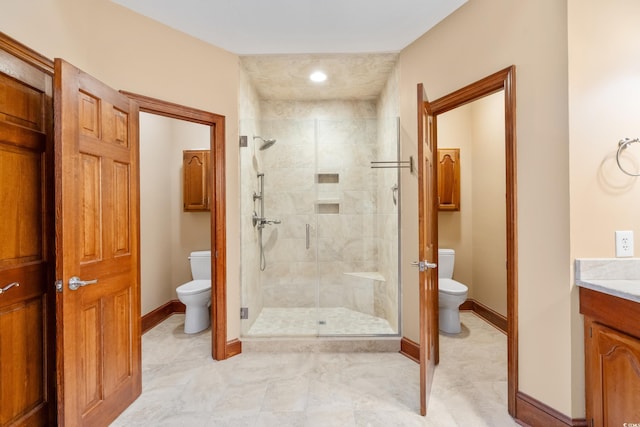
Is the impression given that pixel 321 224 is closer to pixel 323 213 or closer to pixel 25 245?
pixel 323 213

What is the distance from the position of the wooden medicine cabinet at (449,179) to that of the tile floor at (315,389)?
152 centimetres

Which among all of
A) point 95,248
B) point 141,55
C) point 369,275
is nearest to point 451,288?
point 369,275

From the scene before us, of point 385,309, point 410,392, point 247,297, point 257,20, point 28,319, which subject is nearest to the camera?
point 28,319

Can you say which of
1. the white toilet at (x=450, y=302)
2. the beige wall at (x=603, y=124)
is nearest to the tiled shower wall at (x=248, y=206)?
the white toilet at (x=450, y=302)

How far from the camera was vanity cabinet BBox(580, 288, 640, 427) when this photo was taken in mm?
1245

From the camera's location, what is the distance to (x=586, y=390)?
58.2 inches

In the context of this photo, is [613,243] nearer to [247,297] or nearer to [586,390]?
[586,390]

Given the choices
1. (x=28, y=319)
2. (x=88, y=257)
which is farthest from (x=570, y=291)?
(x=28, y=319)

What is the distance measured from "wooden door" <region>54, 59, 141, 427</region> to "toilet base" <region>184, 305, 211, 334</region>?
1.01m

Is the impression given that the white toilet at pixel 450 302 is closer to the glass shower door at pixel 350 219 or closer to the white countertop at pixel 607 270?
the glass shower door at pixel 350 219

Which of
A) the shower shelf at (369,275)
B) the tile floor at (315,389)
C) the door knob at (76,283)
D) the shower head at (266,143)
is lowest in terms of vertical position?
the tile floor at (315,389)

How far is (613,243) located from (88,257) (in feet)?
9.22

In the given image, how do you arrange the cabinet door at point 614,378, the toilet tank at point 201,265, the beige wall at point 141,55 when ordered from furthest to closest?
the toilet tank at point 201,265 < the beige wall at point 141,55 < the cabinet door at point 614,378

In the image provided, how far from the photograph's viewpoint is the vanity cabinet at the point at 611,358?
1245 mm
